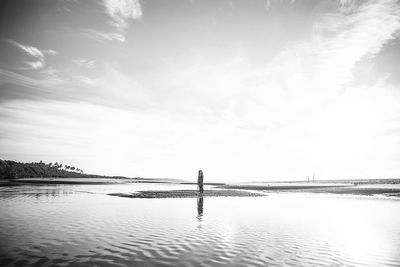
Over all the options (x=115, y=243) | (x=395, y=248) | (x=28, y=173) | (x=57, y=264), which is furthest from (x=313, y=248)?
(x=28, y=173)

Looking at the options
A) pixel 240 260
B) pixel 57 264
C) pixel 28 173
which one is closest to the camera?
pixel 57 264

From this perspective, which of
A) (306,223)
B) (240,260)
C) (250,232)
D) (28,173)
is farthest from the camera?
(28,173)

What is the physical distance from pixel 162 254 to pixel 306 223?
15893 mm

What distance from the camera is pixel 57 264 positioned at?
38.5 ft

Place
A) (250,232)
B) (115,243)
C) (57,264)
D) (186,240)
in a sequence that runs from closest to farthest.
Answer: (57,264) < (115,243) < (186,240) < (250,232)

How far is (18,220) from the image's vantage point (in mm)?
22047

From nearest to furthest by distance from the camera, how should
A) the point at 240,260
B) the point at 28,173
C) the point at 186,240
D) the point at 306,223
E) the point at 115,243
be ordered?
1. the point at 240,260
2. the point at 115,243
3. the point at 186,240
4. the point at 306,223
5. the point at 28,173

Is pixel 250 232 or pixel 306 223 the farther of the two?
pixel 306 223

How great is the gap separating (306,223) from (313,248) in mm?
9647

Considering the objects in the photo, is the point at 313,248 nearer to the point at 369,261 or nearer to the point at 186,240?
the point at 369,261

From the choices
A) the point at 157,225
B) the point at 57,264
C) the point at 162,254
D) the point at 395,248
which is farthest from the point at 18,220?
the point at 395,248

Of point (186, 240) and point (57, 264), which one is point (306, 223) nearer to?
point (186, 240)

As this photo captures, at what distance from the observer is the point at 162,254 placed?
13.8 metres

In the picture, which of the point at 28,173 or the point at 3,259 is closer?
the point at 3,259
